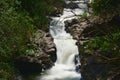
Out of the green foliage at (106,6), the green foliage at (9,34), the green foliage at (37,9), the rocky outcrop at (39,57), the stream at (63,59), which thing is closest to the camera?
the green foliage at (106,6)

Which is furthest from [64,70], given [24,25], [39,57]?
[24,25]

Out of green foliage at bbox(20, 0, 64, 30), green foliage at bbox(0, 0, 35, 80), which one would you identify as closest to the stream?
green foliage at bbox(20, 0, 64, 30)

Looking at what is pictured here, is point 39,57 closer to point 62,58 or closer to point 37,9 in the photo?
point 62,58

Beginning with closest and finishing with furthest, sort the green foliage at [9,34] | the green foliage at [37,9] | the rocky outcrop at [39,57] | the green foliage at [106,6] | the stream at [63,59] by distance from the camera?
the green foliage at [106,6], the green foliage at [9,34], the stream at [63,59], the rocky outcrop at [39,57], the green foliage at [37,9]

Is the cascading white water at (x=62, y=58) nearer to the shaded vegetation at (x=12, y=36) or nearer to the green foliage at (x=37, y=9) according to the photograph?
the green foliage at (x=37, y=9)

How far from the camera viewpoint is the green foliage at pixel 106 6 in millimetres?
16078

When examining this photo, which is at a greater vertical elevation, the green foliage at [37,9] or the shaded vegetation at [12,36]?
the green foliage at [37,9]

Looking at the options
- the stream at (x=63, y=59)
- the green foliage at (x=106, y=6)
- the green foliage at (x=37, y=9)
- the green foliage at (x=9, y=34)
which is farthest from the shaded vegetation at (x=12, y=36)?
the green foliage at (x=106, y=6)

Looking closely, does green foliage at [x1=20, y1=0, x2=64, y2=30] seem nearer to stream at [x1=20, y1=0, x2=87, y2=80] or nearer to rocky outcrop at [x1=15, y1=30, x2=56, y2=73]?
rocky outcrop at [x1=15, y1=30, x2=56, y2=73]

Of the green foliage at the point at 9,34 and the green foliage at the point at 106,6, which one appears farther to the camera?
the green foliage at the point at 9,34

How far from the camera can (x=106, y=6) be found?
55.3 ft

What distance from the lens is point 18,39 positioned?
1812 centimetres

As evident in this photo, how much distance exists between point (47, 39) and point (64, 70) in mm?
3058

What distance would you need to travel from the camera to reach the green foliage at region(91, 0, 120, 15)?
16078 mm
